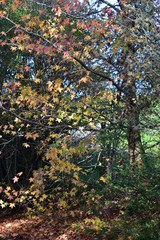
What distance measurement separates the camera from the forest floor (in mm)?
5311

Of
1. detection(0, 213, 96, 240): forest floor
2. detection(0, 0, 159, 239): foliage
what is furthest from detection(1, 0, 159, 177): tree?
detection(0, 213, 96, 240): forest floor

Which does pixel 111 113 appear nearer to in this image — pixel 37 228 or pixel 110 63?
pixel 110 63

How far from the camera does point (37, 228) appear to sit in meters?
5.86

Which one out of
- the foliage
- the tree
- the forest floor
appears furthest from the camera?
the forest floor

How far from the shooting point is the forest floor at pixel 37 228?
5.31 metres

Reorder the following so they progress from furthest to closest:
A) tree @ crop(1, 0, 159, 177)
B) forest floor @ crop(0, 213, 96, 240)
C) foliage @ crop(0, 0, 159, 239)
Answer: forest floor @ crop(0, 213, 96, 240), tree @ crop(1, 0, 159, 177), foliage @ crop(0, 0, 159, 239)

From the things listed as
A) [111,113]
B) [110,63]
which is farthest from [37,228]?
[110,63]

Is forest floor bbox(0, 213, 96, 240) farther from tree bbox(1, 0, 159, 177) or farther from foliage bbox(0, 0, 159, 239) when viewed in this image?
tree bbox(1, 0, 159, 177)

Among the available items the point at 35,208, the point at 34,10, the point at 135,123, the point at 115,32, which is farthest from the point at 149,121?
the point at 34,10

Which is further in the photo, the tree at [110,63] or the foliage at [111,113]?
the tree at [110,63]

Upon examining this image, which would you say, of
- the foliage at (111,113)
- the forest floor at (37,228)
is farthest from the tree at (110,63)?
the forest floor at (37,228)

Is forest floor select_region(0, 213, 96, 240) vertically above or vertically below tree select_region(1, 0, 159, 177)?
below

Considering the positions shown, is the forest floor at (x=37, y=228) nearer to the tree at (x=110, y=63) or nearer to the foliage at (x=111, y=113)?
the foliage at (x=111, y=113)

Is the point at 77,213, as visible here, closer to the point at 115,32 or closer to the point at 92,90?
the point at 92,90
